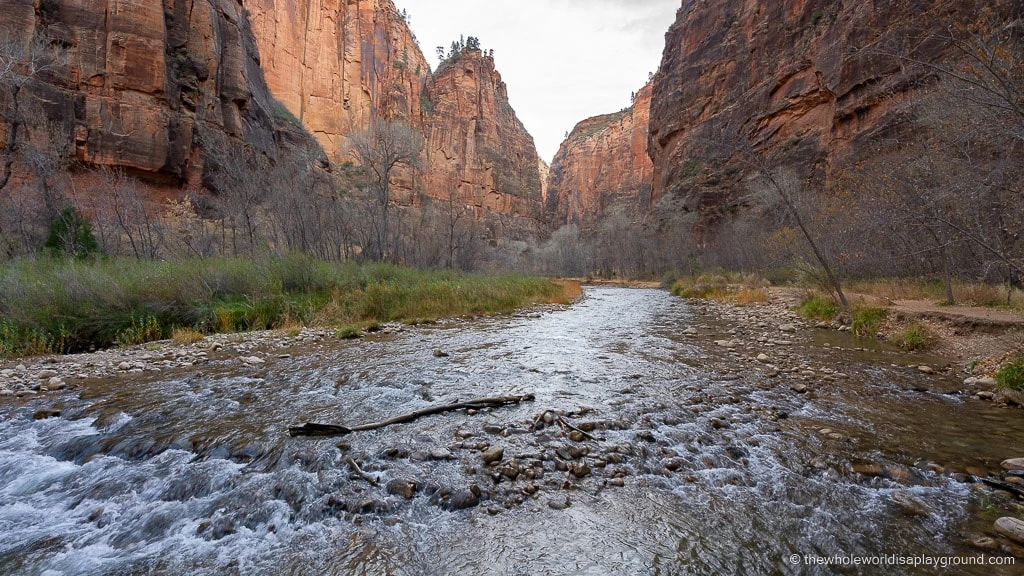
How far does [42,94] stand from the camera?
2236 cm

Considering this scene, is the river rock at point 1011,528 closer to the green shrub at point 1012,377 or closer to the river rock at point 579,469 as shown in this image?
the river rock at point 579,469

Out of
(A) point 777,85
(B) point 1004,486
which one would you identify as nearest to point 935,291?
(B) point 1004,486

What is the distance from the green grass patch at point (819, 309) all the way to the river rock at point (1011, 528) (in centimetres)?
1042

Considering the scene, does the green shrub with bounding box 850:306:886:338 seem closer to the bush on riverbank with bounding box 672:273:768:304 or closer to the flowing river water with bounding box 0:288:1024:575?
the flowing river water with bounding box 0:288:1024:575

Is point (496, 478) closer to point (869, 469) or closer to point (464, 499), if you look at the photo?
point (464, 499)

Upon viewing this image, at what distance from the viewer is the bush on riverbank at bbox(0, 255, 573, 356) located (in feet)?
25.7

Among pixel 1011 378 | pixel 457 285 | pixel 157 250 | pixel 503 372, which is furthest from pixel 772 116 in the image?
pixel 157 250

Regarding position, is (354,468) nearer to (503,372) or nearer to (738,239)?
(503,372)

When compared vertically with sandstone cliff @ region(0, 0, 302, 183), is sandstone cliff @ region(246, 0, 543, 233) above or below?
above

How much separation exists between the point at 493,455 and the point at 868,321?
1033 cm

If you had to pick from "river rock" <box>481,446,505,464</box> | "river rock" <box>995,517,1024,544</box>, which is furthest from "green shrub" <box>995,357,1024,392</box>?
"river rock" <box>481,446,505,464</box>

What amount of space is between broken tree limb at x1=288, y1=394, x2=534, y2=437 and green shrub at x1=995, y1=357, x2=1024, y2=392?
5.74m

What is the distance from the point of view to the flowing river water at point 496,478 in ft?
7.70


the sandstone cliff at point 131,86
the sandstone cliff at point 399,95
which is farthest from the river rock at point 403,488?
the sandstone cliff at point 399,95
